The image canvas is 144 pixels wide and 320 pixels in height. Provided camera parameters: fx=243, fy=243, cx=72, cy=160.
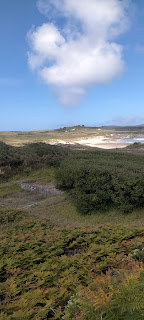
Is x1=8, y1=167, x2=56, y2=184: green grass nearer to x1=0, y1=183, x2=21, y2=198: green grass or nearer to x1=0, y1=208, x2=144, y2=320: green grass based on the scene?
x1=0, y1=183, x2=21, y2=198: green grass

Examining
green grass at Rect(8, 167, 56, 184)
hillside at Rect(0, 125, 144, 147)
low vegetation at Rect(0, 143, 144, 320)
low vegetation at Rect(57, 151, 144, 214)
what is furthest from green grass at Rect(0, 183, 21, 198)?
hillside at Rect(0, 125, 144, 147)

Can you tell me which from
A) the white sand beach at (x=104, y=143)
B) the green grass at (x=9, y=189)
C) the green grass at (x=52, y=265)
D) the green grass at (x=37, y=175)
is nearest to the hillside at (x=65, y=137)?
the white sand beach at (x=104, y=143)

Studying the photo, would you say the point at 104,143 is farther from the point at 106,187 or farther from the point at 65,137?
the point at 106,187

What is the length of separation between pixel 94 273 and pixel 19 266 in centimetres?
143

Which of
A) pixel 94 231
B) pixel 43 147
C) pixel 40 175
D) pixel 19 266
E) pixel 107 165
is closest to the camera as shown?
pixel 19 266

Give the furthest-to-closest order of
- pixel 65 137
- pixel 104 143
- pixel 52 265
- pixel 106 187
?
pixel 65 137 < pixel 104 143 < pixel 106 187 < pixel 52 265

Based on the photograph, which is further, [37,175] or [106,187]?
[37,175]

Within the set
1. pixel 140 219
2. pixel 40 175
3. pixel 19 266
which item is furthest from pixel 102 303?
pixel 40 175

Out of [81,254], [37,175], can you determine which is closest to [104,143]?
[37,175]

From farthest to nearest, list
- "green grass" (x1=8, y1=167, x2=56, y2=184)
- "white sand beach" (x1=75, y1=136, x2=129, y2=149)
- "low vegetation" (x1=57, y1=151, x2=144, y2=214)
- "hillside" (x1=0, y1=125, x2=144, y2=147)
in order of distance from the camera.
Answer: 1. "hillside" (x1=0, y1=125, x2=144, y2=147)
2. "white sand beach" (x1=75, y1=136, x2=129, y2=149)
3. "green grass" (x1=8, y1=167, x2=56, y2=184)
4. "low vegetation" (x1=57, y1=151, x2=144, y2=214)

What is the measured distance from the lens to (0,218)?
8.98 meters

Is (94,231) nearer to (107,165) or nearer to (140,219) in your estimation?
(140,219)

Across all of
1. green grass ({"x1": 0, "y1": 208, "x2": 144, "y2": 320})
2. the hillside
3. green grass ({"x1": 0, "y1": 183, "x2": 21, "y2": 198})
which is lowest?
green grass ({"x1": 0, "y1": 183, "x2": 21, "y2": 198})

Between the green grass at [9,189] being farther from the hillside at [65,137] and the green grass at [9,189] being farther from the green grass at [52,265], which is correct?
the hillside at [65,137]
